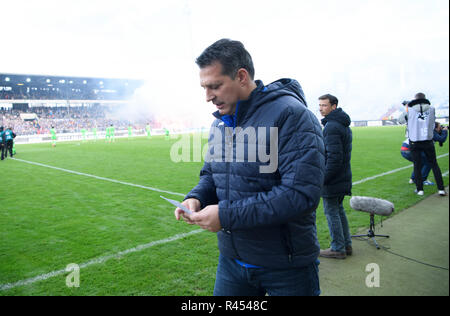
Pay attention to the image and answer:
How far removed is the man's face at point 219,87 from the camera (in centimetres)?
144

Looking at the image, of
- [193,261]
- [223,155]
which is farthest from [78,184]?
[223,155]

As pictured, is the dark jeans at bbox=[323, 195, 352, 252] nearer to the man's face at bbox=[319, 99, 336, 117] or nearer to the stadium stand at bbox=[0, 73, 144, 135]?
the man's face at bbox=[319, 99, 336, 117]

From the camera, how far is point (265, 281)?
4.84 ft

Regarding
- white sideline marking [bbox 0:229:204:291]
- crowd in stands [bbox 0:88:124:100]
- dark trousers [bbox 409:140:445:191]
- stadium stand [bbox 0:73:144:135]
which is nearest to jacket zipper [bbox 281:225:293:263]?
white sideline marking [bbox 0:229:204:291]

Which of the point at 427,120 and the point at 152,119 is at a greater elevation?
the point at 152,119

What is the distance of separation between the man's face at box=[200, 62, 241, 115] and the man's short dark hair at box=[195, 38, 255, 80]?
0.07 feet

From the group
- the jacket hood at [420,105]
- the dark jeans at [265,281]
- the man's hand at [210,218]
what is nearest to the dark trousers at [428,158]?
the jacket hood at [420,105]

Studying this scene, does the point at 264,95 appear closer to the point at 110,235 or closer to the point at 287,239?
the point at 287,239

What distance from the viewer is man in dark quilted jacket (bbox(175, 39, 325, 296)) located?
1.27 meters

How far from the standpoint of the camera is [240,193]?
1453mm

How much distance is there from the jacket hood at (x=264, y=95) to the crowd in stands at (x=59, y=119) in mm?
32504

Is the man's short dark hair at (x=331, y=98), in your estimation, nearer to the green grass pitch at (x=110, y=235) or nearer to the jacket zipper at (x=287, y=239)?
the green grass pitch at (x=110, y=235)

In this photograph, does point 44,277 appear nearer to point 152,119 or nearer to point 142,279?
point 142,279

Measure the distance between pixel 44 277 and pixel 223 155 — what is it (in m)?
2.83
